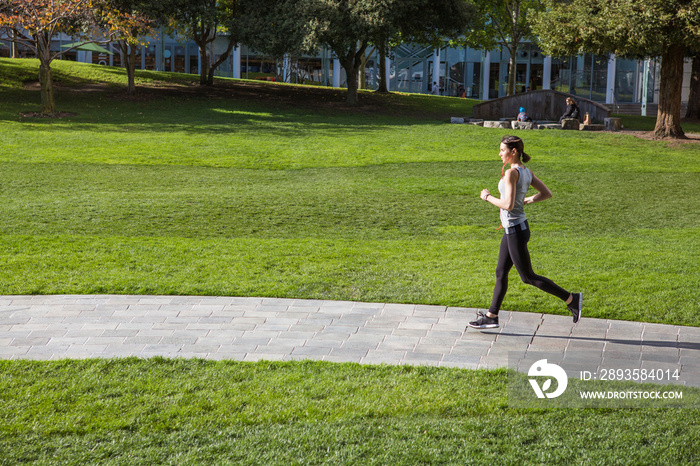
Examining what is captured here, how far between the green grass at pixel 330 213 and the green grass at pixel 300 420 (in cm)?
229

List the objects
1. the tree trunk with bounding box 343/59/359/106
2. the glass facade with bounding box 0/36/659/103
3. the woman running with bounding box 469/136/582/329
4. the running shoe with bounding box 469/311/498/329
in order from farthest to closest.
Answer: the glass facade with bounding box 0/36/659/103
the tree trunk with bounding box 343/59/359/106
the running shoe with bounding box 469/311/498/329
the woman running with bounding box 469/136/582/329

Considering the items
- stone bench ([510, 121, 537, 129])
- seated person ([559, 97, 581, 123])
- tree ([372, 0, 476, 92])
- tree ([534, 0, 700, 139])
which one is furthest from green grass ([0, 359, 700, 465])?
tree ([372, 0, 476, 92])

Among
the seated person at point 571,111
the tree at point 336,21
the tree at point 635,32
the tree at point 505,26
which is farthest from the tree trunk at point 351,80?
the seated person at point 571,111

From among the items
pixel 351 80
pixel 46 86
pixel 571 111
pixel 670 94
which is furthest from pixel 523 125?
pixel 46 86

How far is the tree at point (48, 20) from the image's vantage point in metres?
21.9

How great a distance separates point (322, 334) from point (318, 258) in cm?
296

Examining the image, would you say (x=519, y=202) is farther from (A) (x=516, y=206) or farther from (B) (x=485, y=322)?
(B) (x=485, y=322)

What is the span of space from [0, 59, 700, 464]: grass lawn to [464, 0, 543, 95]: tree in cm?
1591

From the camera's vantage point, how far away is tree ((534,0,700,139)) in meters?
19.2

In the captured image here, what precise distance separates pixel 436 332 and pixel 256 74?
48.6 m

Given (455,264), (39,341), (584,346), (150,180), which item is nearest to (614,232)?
(455,264)

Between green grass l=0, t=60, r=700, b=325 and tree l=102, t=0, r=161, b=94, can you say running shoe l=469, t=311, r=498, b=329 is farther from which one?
tree l=102, t=0, r=161, b=94

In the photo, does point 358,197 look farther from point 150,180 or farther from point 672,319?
point 672,319

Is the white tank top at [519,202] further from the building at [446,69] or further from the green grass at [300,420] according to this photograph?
the building at [446,69]
